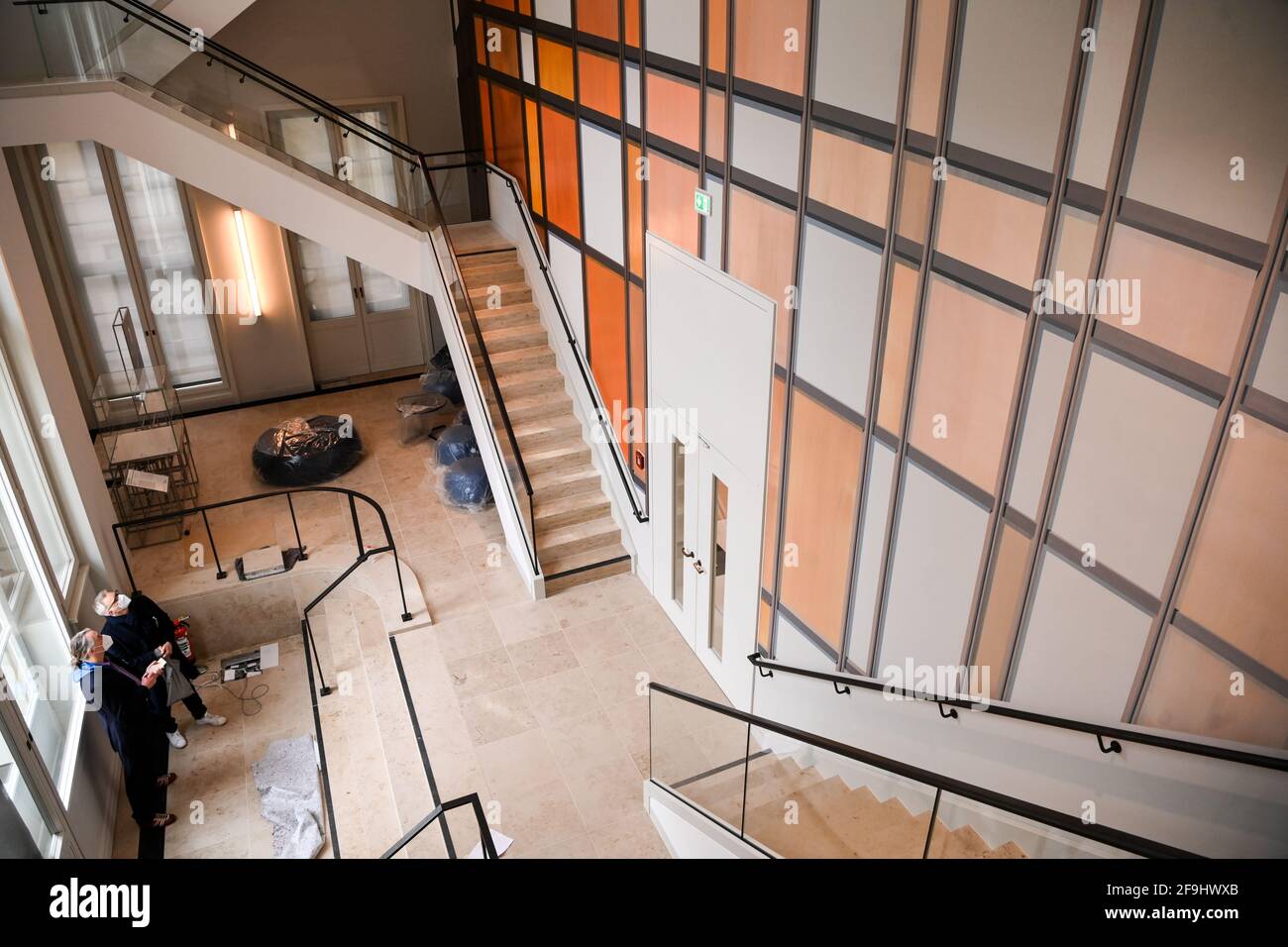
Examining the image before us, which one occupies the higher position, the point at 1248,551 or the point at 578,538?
the point at 1248,551

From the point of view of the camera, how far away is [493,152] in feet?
37.1

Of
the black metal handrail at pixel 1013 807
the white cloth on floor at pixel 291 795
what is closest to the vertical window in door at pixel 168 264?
the white cloth on floor at pixel 291 795

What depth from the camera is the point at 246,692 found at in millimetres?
8805

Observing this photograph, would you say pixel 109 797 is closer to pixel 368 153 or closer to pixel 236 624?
pixel 236 624

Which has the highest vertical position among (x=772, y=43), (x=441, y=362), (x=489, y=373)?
(x=772, y=43)

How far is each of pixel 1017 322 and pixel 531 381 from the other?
6.57 m

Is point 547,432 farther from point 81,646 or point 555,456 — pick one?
point 81,646

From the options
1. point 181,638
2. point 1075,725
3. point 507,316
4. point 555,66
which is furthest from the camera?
point 507,316

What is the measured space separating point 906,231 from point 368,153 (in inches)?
290

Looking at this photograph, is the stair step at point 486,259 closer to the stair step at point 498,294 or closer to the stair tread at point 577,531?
the stair step at point 498,294

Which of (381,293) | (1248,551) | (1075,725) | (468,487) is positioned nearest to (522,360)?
(468,487)

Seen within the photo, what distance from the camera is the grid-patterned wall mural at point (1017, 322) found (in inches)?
132

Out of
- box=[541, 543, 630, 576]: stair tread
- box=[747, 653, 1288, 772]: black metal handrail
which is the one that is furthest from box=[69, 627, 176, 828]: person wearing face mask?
box=[747, 653, 1288, 772]: black metal handrail

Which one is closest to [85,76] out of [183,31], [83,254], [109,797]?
[183,31]
